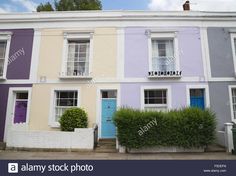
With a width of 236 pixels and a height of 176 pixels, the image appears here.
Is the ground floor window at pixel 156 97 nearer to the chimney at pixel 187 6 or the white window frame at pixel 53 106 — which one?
the white window frame at pixel 53 106

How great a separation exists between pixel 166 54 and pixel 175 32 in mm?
1317

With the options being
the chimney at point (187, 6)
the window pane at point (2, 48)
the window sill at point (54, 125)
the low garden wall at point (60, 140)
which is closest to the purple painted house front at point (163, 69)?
the chimney at point (187, 6)

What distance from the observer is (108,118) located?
10.7 m

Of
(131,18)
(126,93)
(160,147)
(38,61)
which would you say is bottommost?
(160,147)

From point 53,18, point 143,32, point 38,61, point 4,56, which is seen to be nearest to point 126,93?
point 143,32

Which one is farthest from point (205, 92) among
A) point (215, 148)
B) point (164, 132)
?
point (164, 132)

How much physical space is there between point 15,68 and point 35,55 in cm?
135

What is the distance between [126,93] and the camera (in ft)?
35.2

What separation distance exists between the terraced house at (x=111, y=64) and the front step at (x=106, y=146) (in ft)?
1.53

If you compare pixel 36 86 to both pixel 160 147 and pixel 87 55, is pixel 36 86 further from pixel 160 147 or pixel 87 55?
pixel 160 147

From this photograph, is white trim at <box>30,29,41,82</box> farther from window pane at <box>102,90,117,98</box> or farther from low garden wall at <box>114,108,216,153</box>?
low garden wall at <box>114,108,216,153</box>

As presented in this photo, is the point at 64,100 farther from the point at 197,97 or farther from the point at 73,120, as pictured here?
the point at 197,97

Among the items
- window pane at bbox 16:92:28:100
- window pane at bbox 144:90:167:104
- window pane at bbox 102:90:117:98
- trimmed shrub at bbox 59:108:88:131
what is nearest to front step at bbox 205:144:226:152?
window pane at bbox 144:90:167:104

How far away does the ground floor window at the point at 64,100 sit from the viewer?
1099 cm
